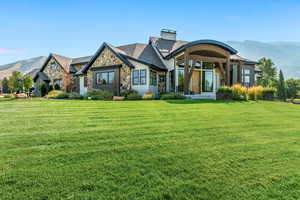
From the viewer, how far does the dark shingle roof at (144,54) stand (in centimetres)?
1731

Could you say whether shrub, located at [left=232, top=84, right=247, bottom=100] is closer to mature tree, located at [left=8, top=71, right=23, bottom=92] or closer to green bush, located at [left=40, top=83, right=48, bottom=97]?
mature tree, located at [left=8, top=71, right=23, bottom=92]

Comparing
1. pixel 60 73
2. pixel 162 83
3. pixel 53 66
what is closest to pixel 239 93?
pixel 162 83

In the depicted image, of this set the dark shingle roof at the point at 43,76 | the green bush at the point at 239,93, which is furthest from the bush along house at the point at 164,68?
the dark shingle roof at the point at 43,76

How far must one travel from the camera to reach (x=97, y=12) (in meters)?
12.6

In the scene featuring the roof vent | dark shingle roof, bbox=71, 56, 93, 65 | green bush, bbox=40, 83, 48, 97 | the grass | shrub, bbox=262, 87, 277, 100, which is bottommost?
the grass

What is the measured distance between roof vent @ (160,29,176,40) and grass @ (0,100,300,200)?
19143 mm

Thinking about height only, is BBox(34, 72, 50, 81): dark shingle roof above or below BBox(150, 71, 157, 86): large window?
above

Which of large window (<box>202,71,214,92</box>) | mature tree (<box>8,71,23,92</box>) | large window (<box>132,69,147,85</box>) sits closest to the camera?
large window (<box>132,69,147,85</box>)

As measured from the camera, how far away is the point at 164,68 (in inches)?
687

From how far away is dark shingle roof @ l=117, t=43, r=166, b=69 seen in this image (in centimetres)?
1731

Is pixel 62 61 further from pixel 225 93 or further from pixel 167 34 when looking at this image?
pixel 225 93

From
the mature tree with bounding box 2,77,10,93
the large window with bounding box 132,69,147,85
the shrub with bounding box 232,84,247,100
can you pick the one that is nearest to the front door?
the large window with bounding box 132,69,147,85

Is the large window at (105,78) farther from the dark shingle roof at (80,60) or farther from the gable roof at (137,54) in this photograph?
the dark shingle roof at (80,60)

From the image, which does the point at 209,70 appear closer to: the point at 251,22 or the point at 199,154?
the point at 251,22
